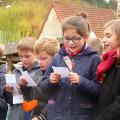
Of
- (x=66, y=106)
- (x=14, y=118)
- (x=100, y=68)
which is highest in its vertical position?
(x=100, y=68)

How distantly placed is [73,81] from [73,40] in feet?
1.30

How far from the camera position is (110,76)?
321cm

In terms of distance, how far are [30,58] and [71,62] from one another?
1.03 meters

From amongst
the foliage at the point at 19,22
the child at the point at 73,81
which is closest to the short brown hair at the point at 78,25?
the child at the point at 73,81

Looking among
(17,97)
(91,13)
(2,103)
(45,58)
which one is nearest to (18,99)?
(17,97)

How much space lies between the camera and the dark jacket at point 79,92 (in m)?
3.43

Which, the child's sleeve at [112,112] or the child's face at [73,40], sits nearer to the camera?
the child's sleeve at [112,112]

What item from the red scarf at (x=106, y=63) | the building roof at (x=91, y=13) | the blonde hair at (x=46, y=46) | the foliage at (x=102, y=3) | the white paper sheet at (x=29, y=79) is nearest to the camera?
the red scarf at (x=106, y=63)

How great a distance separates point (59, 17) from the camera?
22.8m

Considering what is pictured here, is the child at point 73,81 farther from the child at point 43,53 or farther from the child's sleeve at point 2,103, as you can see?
the child's sleeve at point 2,103

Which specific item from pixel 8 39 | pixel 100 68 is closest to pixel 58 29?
pixel 8 39

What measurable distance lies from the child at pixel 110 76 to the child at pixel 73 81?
14 centimetres

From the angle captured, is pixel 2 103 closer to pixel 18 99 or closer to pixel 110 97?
pixel 18 99

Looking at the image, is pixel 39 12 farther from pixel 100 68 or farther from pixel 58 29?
pixel 100 68
